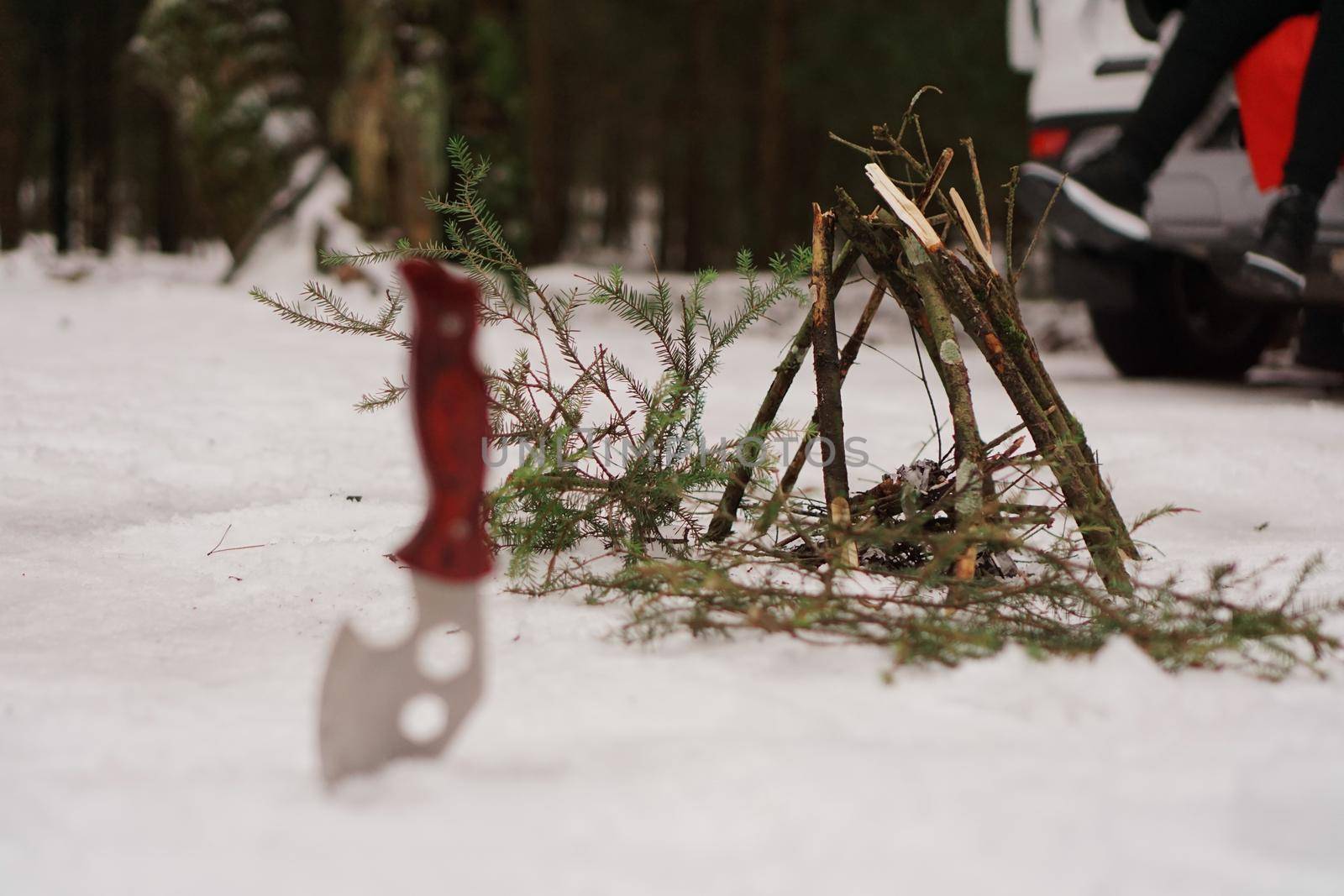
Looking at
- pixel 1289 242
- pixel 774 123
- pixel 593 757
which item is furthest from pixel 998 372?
pixel 774 123

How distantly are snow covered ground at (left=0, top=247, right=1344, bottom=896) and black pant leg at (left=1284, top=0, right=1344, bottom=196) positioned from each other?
1.87 m

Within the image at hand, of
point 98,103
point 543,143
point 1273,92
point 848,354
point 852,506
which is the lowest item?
point 852,506

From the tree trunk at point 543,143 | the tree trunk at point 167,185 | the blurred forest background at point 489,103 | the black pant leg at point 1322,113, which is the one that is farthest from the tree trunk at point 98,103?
the black pant leg at point 1322,113

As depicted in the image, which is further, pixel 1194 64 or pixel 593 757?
pixel 1194 64

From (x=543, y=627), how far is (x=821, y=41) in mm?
12679

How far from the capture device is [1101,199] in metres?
4.29

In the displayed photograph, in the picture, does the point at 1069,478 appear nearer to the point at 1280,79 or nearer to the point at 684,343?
the point at 684,343

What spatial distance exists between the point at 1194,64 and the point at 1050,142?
0.68m

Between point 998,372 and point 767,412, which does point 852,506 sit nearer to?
point 767,412

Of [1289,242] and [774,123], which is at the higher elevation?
[774,123]

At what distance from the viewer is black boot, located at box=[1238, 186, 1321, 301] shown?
3748 millimetres

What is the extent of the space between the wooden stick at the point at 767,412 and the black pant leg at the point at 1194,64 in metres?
2.49

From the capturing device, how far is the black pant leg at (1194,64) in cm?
391

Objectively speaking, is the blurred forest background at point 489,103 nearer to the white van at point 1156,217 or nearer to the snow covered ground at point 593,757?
the snow covered ground at point 593,757
